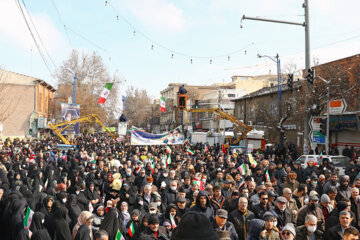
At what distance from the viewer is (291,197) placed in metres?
6.85

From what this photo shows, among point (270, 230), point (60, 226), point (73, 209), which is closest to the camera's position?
point (270, 230)

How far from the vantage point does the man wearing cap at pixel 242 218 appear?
A: 18.4 feet

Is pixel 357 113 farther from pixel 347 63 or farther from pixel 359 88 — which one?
pixel 347 63

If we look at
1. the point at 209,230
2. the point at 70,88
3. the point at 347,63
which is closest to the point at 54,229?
the point at 209,230

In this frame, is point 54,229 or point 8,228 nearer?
point 54,229

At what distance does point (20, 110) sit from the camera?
4125cm

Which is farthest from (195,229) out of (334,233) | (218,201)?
(218,201)

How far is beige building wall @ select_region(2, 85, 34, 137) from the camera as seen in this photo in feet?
133

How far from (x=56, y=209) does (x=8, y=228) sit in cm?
198

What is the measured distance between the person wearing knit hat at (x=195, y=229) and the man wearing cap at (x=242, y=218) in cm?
334

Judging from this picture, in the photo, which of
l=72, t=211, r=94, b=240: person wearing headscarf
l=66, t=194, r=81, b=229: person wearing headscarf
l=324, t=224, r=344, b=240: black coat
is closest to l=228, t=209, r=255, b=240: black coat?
l=324, t=224, r=344, b=240: black coat

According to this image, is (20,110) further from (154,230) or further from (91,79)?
(154,230)

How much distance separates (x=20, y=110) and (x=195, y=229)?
43507mm

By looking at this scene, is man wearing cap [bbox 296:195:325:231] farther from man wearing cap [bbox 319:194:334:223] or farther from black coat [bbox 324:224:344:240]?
black coat [bbox 324:224:344:240]
